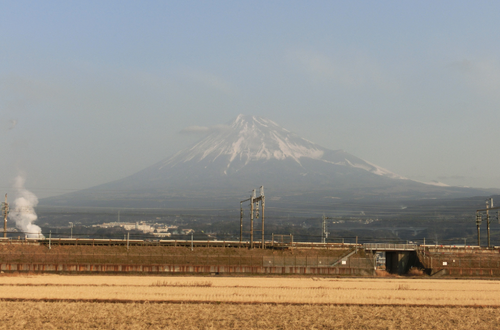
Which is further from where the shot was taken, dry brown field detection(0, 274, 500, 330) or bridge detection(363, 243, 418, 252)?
bridge detection(363, 243, 418, 252)

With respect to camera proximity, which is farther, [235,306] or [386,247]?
[386,247]

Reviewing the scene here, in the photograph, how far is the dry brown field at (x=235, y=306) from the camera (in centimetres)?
3156

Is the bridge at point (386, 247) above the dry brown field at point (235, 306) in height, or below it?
above

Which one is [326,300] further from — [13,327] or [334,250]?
[334,250]

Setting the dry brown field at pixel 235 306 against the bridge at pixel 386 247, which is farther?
the bridge at pixel 386 247

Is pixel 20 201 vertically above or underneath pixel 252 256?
above

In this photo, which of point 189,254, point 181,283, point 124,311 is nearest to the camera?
point 124,311

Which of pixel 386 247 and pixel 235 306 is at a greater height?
pixel 386 247

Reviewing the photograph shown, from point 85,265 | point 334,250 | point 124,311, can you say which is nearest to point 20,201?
point 85,265

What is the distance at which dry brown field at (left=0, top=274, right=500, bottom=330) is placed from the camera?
31.6m

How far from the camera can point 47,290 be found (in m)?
42.8

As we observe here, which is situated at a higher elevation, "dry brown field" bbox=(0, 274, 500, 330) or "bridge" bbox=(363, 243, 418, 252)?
"bridge" bbox=(363, 243, 418, 252)

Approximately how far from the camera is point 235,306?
37219 mm

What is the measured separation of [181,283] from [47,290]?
1214cm
